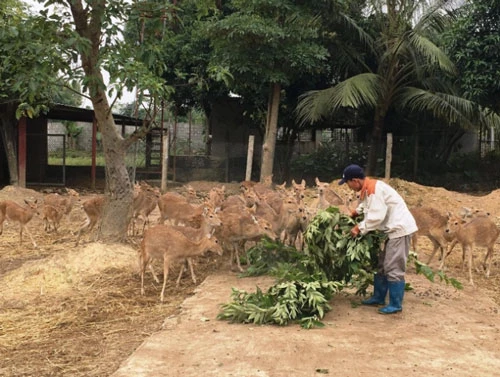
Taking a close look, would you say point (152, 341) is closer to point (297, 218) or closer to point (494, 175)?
point (297, 218)

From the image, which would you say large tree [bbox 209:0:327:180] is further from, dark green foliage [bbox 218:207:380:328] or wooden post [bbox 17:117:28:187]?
dark green foliage [bbox 218:207:380:328]

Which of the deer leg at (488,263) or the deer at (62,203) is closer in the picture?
the deer leg at (488,263)

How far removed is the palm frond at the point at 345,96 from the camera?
19.6 metres

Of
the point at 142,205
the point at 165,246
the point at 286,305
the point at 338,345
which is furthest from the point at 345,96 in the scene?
the point at 338,345

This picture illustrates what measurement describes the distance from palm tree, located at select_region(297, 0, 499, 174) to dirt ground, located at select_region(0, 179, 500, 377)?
11360 mm

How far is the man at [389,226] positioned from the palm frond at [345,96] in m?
12.5

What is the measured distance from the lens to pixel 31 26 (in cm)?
821

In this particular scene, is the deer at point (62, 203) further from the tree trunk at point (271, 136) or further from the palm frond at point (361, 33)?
the palm frond at point (361, 33)

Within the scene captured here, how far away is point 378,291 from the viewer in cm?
729

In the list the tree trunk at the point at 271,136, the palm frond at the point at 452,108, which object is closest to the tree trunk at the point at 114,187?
the tree trunk at the point at 271,136

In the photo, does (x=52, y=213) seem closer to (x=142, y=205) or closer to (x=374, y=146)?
(x=142, y=205)

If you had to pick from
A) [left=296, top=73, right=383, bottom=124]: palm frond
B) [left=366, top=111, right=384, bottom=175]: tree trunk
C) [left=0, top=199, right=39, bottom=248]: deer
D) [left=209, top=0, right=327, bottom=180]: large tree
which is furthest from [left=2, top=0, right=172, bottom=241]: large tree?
[left=366, top=111, right=384, bottom=175]: tree trunk

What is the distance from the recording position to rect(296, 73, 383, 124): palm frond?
1962 cm

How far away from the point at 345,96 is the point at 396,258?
519 inches
